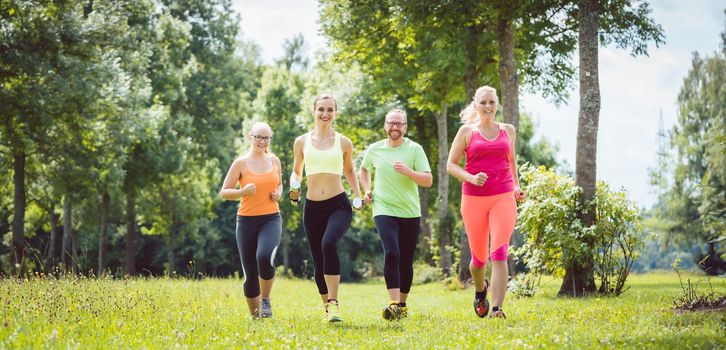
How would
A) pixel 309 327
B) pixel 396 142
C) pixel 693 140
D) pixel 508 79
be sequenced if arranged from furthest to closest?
pixel 693 140, pixel 508 79, pixel 396 142, pixel 309 327

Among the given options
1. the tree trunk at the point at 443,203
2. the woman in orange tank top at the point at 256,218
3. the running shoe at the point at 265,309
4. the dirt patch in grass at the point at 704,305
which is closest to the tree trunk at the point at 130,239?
the tree trunk at the point at 443,203

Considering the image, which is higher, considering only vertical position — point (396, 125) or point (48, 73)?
point (48, 73)

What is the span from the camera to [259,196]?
8.39 m

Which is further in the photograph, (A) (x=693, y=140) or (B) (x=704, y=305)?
(A) (x=693, y=140)

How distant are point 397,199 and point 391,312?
4.20 feet

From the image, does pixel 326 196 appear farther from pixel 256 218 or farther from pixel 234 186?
pixel 234 186

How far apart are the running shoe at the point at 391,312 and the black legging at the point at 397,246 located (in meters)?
0.22

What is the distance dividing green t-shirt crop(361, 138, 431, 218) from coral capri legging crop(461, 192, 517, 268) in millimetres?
617

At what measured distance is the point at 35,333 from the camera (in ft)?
20.5

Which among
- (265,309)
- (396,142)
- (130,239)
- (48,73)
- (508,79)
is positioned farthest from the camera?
(130,239)

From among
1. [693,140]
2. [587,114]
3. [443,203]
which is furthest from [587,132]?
[693,140]

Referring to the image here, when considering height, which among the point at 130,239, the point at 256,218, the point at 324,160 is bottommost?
the point at 130,239

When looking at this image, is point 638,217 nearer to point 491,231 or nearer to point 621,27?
point 491,231

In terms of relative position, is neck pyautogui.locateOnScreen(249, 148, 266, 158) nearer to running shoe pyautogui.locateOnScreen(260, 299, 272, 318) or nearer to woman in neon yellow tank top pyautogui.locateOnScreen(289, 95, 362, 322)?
woman in neon yellow tank top pyautogui.locateOnScreen(289, 95, 362, 322)
